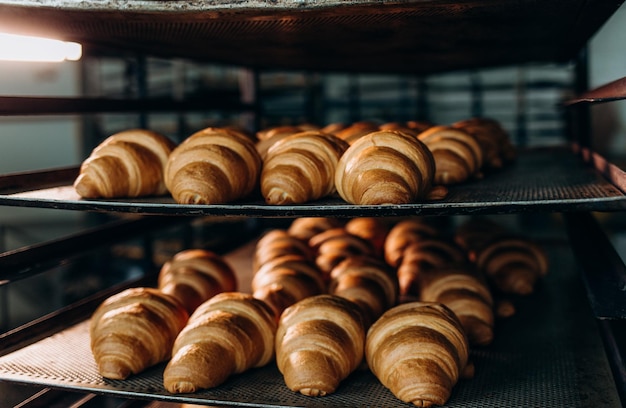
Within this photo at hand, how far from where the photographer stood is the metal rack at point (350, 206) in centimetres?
164

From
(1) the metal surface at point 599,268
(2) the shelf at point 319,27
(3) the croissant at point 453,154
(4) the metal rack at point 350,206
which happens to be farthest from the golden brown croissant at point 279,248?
(1) the metal surface at point 599,268

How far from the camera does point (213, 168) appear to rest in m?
1.86

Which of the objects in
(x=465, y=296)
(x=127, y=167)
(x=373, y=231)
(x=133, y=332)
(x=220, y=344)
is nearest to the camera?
(x=220, y=344)

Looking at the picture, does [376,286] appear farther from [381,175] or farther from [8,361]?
[8,361]

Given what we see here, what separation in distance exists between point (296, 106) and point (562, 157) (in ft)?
11.7

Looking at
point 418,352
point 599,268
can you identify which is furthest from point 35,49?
point 599,268

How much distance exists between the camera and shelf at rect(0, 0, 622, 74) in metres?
1.63

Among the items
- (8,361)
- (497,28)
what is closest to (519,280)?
(497,28)

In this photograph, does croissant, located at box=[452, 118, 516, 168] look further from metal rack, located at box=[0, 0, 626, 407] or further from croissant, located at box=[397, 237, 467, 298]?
croissant, located at box=[397, 237, 467, 298]

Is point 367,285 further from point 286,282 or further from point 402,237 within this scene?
point 402,237

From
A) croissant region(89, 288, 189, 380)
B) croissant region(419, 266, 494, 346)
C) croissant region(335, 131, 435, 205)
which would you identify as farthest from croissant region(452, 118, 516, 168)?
croissant region(89, 288, 189, 380)

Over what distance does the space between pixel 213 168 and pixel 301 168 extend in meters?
0.26

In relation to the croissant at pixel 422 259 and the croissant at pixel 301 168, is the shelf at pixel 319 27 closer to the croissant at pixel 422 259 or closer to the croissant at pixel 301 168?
the croissant at pixel 301 168

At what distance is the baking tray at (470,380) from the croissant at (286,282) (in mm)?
289
